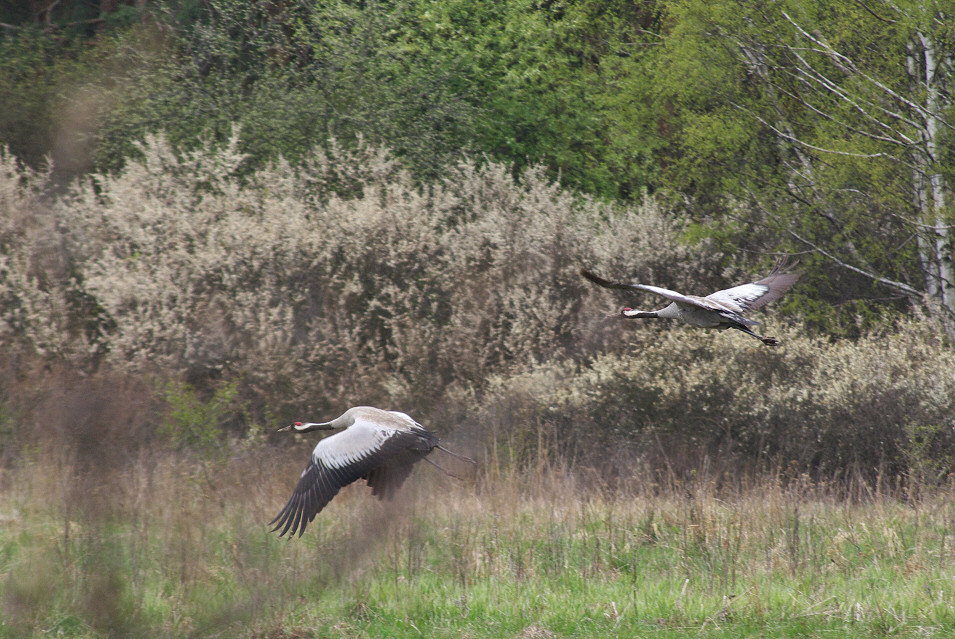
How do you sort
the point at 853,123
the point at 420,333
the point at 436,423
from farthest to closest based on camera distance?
the point at 853,123
the point at 420,333
the point at 436,423

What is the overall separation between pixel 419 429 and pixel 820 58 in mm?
10006

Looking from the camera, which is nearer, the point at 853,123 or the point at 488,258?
the point at 853,123

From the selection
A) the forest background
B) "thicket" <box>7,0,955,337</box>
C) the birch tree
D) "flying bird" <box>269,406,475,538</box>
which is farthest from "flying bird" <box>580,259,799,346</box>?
the birch tree

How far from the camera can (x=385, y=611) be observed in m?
6.61

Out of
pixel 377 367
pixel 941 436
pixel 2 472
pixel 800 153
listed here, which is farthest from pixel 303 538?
pixel 800 153

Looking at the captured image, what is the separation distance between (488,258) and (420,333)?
1.79 metres

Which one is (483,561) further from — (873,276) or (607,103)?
(607,103)

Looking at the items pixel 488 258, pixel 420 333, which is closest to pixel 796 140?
pixel 488 258

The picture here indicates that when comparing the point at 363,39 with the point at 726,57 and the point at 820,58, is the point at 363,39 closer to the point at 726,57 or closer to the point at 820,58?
the point at 726,57

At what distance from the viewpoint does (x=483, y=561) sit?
738cm

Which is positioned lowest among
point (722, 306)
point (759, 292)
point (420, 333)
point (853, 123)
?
point (420, 333)

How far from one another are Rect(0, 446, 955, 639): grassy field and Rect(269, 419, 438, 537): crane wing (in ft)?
0.99

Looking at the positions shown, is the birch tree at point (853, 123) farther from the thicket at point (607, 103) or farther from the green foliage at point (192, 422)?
the green foliage at point (192, 422)

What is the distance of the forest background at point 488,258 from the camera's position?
1014cm
